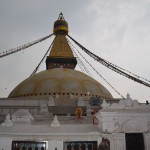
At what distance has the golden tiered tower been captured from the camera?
30.2m

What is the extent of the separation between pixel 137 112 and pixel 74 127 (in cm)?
295

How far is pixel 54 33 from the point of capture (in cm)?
3331

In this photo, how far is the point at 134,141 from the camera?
11055 mm

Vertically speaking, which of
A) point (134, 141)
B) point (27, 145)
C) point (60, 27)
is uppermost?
point (60, 27)

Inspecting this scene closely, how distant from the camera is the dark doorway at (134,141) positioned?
10.9 m

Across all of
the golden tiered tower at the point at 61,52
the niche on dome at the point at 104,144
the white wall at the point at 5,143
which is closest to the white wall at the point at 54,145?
the white wall at the point at 5,143

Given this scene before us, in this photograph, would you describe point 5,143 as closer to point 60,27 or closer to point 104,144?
point 104,144

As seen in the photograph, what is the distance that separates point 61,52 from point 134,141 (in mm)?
21226

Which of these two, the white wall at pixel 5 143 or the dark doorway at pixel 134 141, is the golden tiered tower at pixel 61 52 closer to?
the dark doorway at pixel 134 141

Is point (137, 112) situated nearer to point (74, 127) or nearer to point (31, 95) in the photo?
point (74, 127)

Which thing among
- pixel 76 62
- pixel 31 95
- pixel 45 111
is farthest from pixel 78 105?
pixel 76 62

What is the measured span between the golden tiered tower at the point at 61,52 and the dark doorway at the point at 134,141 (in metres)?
19.6

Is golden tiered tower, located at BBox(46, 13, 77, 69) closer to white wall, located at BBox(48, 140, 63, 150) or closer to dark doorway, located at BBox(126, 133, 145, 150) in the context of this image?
dark doorway, located at BBox(126, 133, 145, 150)

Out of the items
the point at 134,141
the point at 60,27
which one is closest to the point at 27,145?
the point at 134,141
